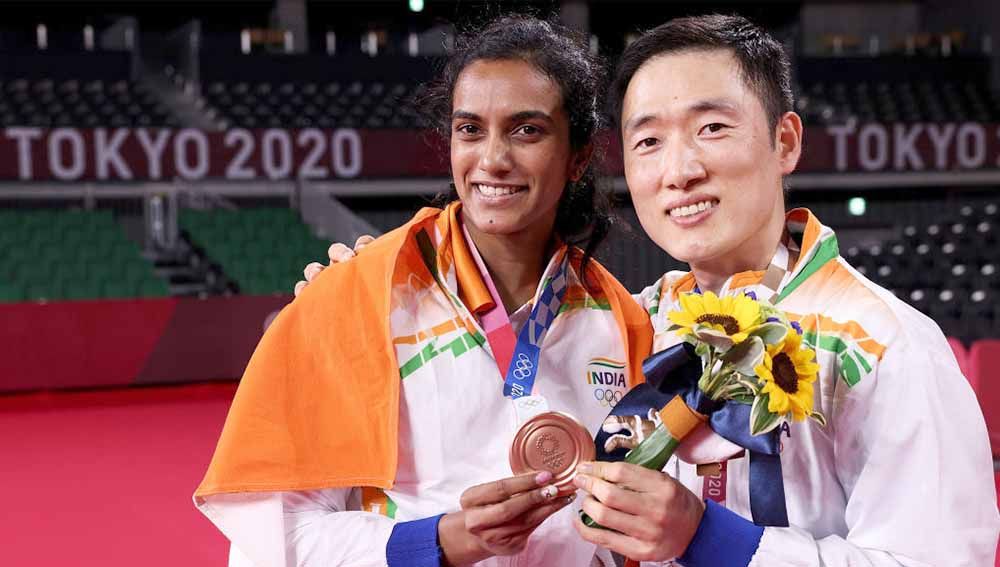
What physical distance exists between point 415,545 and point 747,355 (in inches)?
23.6

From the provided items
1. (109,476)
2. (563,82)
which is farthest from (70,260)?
(563,82)

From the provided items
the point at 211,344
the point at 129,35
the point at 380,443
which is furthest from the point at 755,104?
the point at 129,35

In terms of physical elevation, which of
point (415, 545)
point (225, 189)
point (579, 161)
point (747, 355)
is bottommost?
point (225, 189)

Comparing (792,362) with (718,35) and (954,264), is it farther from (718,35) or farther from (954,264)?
(954,264)

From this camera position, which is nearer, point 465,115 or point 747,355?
point 747,355

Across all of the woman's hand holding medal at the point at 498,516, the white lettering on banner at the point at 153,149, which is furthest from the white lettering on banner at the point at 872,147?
the woman's hand holding medal at the point at 498,516

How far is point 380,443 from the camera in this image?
1715 mm

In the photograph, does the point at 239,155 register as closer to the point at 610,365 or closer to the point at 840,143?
the point at 840,143

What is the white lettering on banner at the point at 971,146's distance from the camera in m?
16.4

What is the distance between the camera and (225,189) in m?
14.8

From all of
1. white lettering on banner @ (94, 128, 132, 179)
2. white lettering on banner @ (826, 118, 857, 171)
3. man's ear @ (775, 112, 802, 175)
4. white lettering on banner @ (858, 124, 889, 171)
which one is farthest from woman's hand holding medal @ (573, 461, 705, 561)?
white lettering on banner @ (858, 124, 889, 171)

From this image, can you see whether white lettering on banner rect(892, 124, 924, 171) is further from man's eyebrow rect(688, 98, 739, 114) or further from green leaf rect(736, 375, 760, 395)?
green leaf rect(736, 375, 760, 395)

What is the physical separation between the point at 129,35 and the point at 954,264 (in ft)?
43.9

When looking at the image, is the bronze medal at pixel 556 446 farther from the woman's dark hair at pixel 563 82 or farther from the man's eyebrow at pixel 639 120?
the woman's dark hair at pixel 563 82
